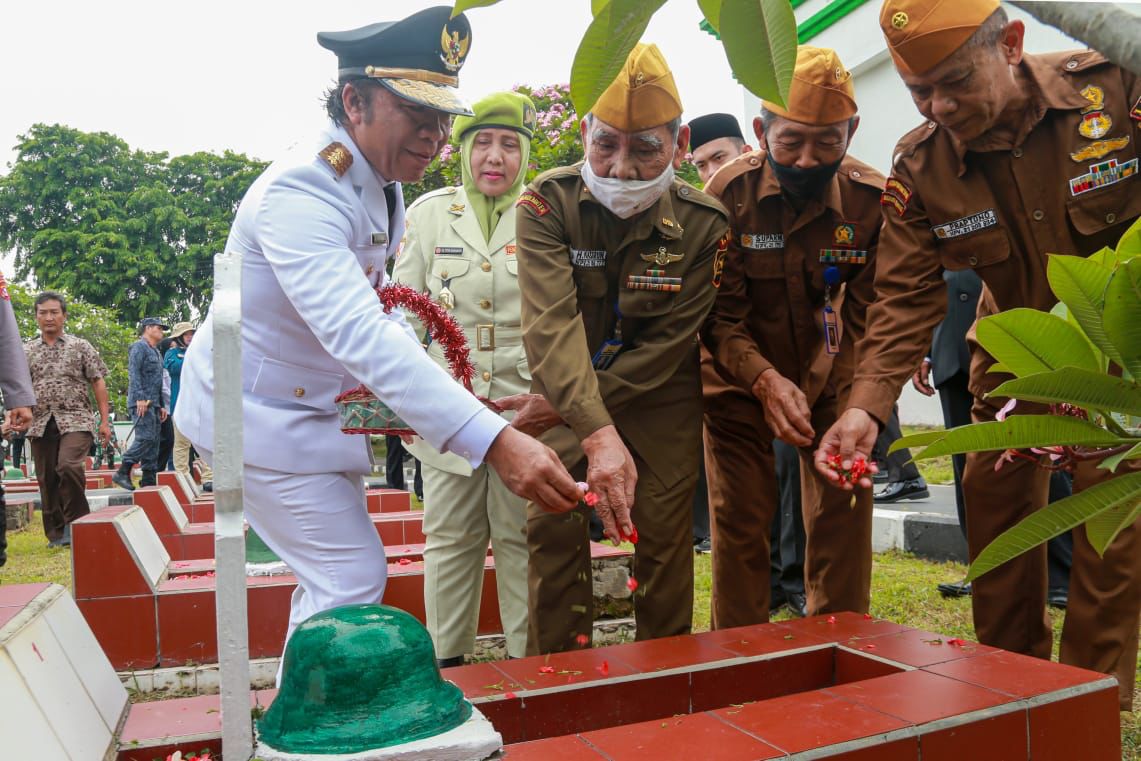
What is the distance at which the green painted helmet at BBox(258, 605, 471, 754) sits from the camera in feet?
4.98

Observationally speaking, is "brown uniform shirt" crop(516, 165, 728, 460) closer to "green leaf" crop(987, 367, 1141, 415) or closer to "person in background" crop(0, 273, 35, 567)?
"green leaf" crop(987, 367, 1141, 415)

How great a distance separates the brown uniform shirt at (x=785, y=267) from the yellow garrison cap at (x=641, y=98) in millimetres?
535

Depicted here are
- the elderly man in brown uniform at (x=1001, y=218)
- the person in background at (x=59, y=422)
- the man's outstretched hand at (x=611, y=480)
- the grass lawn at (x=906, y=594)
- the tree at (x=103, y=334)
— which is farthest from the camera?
the tree at (x=103, y=334)

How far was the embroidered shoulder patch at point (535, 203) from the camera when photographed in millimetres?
2947

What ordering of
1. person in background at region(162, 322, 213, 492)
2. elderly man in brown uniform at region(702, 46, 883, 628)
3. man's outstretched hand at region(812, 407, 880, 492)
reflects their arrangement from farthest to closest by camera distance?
person in background at region(162, 322, 213, 492) → elderly man in brown uniform at region(702, 46, 883, 628) → man's outstretched hand at region(812, 407, 880, 492)

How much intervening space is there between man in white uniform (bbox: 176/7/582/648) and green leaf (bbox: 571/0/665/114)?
114 centimetres

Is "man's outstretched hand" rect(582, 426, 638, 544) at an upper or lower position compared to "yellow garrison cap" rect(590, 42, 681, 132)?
lower

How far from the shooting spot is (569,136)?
8.43 meters

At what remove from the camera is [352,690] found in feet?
4.99

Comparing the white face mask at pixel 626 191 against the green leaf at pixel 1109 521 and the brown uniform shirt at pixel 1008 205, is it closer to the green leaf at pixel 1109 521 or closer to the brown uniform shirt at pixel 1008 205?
the brown uniform shirt at pixel 1008 205

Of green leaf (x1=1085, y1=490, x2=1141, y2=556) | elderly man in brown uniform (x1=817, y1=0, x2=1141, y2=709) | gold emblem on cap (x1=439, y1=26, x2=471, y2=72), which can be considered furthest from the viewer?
elderly man in brown uniform (x1=817, y1=0, x2=1141, y2=709)

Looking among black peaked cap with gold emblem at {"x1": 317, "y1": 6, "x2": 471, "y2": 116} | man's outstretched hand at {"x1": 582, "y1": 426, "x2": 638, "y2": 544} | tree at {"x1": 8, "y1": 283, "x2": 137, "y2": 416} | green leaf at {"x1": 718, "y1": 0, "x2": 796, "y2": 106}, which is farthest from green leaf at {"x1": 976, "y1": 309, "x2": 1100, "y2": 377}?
tree at {"x1": 8, "y1": 283, "x2": 137, "y2": 416}

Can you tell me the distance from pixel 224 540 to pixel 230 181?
40024 mm

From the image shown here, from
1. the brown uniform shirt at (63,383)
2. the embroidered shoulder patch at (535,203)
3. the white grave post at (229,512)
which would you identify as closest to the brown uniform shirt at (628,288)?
the embroidered shoulder patch at (535,203)
